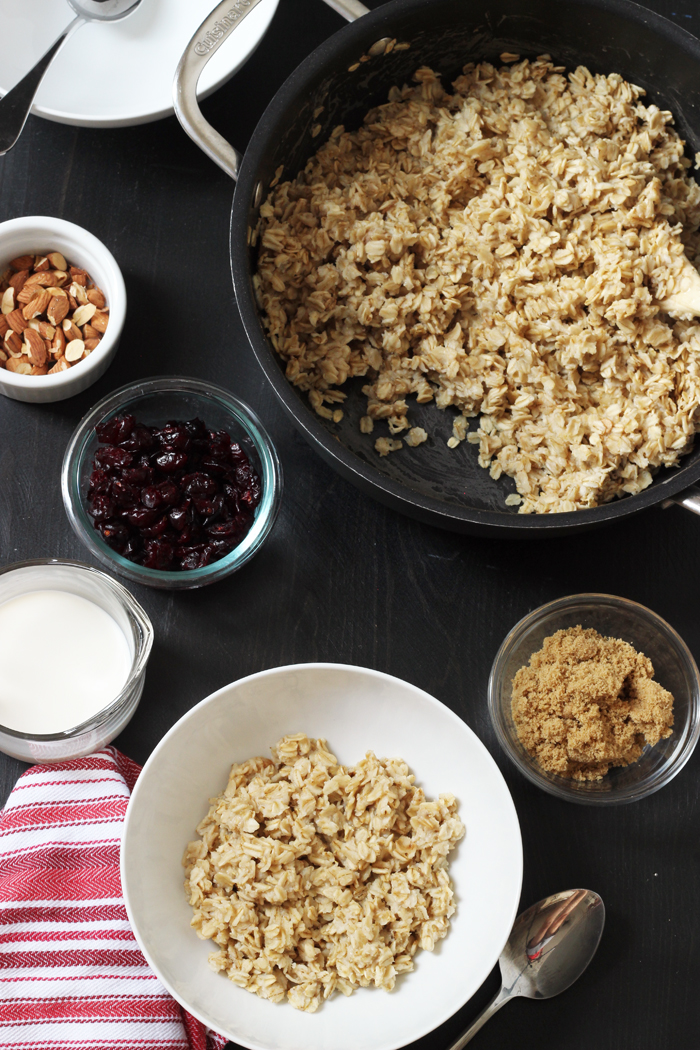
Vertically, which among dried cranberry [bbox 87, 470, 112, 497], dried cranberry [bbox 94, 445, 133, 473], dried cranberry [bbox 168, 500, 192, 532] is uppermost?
dried cranberry [bbox 94, 445, 133, 473]

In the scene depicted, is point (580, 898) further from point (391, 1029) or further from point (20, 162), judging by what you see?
point (20, 162)

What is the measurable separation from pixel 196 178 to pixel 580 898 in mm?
1291

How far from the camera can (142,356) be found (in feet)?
4.65

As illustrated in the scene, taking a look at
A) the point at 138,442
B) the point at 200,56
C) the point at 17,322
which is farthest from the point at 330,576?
the point at 200,56

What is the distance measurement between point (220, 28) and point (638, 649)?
3.56ft

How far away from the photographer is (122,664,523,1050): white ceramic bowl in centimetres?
119

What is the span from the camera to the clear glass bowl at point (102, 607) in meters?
1.24

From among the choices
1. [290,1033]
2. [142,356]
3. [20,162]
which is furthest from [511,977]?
[20,162]

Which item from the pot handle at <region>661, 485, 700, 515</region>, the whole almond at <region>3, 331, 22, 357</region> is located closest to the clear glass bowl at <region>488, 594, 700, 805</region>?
the pot handle at <region>661, 485, 700, 515</region>

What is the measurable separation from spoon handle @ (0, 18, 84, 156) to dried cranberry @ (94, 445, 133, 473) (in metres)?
0.45

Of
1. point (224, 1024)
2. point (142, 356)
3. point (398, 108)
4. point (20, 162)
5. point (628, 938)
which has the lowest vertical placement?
point (224, 1024)

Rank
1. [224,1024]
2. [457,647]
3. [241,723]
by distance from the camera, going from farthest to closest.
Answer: [457,647]
[241,723]
[224,1024]

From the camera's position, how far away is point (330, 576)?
4.60 feet

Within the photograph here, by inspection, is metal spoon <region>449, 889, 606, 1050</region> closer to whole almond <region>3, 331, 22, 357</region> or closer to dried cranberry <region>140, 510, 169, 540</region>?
dried cranberry <region>140, 510, 169, 540</region>
